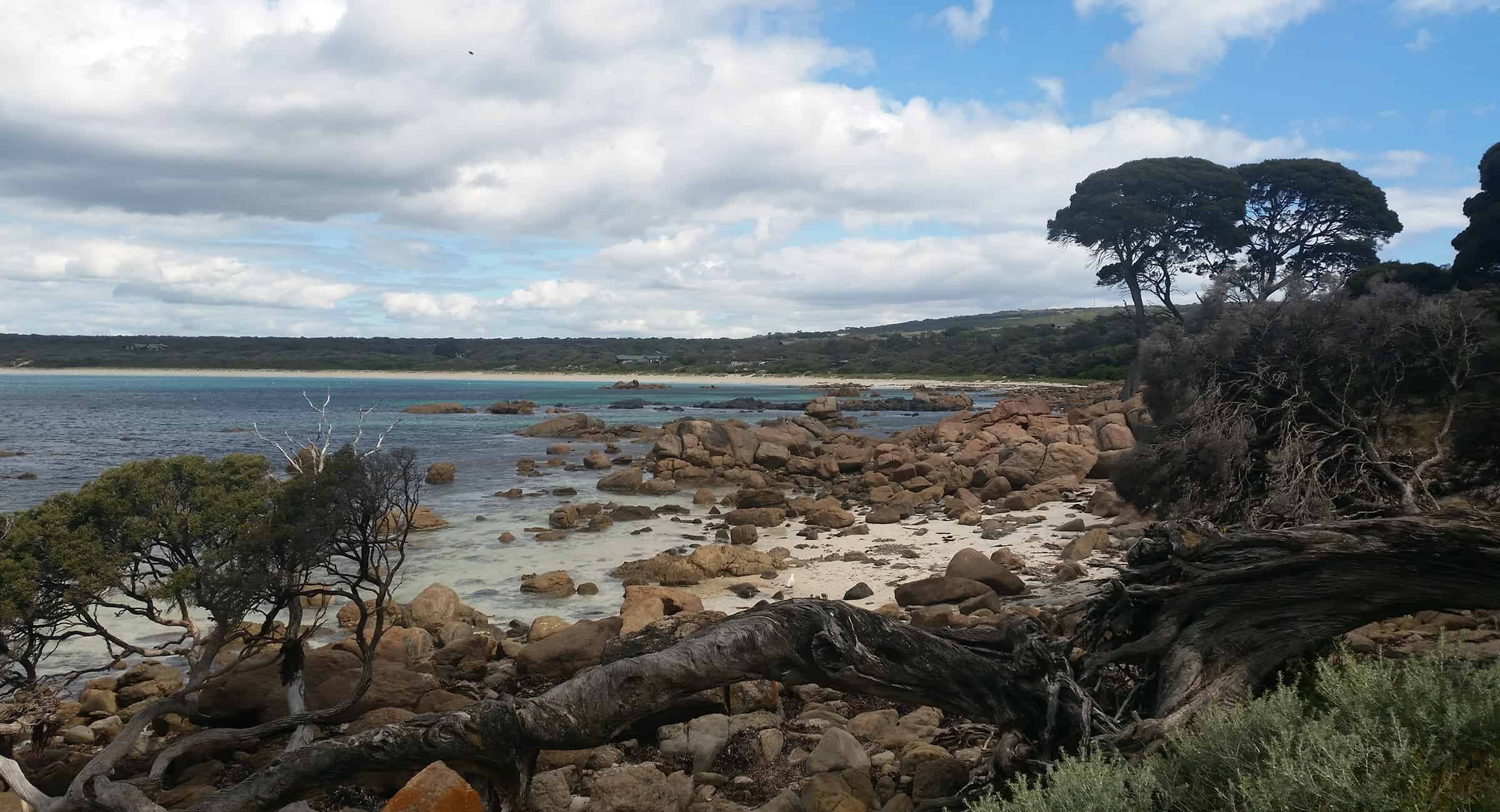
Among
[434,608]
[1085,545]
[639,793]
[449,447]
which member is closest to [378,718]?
[639,793]

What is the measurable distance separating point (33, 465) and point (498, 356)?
10714 cm

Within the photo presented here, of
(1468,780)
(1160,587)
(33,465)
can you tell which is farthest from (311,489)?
(33,465)

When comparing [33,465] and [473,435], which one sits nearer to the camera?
[33,465]

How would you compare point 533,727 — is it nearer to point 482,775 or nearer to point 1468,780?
point 482,775

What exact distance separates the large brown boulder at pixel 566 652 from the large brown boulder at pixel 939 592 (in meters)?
4.24

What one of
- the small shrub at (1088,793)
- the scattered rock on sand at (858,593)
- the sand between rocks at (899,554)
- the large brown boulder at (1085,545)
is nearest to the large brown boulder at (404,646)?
the sand between rocks at (899,554)

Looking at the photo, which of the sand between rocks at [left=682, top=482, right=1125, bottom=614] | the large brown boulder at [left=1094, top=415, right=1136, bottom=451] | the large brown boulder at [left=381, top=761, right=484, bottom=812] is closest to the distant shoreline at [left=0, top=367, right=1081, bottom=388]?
the large brown boulder at [left=1094, top=415, right=1136, bottom=451]

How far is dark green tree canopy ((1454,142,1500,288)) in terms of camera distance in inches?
812

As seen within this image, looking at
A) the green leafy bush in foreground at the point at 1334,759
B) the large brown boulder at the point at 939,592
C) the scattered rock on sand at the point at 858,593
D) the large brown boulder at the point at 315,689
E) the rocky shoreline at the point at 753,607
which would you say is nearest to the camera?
the green leafy bush in foreground at the point at 1334,759

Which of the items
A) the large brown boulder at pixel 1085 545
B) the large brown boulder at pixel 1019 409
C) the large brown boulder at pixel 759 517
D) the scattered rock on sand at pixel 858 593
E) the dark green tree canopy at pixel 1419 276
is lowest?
the large brown boulder at pixel 759 517

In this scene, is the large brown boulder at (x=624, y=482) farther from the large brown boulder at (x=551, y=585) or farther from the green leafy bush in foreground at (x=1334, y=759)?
the green leafy bush in foreground at (x=1334, y=759)

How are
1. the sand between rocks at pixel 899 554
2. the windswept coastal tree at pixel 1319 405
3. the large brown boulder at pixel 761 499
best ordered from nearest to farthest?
the windswept coastal tree at pixel 1319 405, the sand between rocks at pixel 899 554, the large brown boulder at pixel 761 499

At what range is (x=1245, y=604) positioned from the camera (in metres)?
6.12

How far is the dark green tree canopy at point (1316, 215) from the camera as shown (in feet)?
137
